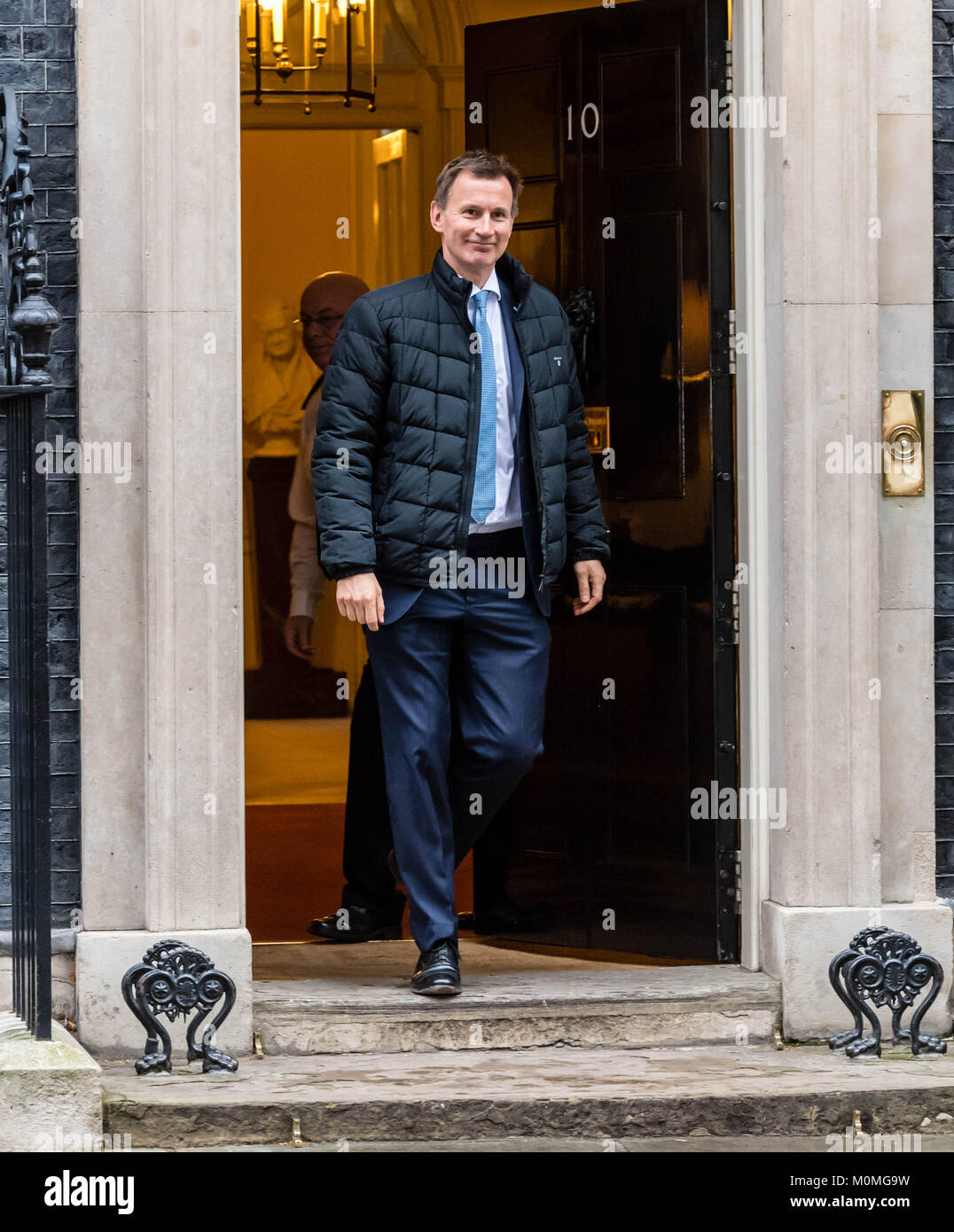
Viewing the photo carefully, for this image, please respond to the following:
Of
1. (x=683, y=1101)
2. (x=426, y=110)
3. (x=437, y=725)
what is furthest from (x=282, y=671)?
Answer: (x=683, y=1101)

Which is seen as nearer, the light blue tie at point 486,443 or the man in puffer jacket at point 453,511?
the man in puffer jacket at point 453,511

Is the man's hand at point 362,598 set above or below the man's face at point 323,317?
below

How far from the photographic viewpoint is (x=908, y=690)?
566 centimetres

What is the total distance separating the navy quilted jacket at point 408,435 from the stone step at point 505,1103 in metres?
1.33

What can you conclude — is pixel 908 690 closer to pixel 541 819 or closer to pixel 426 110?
pixel 541 819

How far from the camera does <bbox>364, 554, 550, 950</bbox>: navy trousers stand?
216 inches

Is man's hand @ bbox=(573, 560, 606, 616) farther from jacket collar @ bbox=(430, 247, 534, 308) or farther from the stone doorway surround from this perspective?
jacket collar @ bbox=(430, 247, 534, 308)

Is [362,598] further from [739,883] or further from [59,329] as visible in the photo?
[739,883]

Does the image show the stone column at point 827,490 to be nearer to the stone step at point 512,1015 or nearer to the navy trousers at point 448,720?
the stone step at point 512,1015

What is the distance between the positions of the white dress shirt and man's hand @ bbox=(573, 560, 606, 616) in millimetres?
258

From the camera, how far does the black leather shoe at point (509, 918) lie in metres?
6.35

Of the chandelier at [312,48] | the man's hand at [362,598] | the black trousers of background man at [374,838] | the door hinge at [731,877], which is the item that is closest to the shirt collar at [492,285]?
the man's hand at [362,598]

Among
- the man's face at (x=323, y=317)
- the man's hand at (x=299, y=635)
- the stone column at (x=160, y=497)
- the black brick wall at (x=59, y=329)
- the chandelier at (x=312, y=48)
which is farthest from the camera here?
the chandelier at (x=312, y=48)
